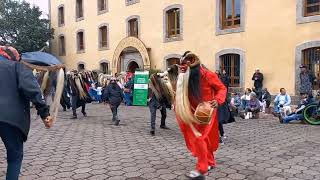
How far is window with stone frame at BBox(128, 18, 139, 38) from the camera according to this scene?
21.6 m

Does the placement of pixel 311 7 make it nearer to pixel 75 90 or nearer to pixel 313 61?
pixel 313 61

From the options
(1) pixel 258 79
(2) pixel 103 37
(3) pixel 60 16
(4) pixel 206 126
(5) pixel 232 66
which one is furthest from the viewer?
(3) pixel 60 16

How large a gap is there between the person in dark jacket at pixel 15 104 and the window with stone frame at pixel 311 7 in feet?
38.2

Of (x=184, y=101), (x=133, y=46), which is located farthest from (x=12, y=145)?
(x=133, y=46)

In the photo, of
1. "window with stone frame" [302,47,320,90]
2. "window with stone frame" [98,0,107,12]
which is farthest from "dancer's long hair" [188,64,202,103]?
"window with stone frame" [98,0,107,12]

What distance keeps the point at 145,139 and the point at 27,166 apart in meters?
3.06

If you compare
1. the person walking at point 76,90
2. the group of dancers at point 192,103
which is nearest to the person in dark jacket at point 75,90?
the person walking at point 76,90

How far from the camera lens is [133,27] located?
22000mm

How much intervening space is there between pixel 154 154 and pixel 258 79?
870cm

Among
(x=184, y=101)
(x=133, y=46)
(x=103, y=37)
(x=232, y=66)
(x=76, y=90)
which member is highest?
(x=103, y=37)

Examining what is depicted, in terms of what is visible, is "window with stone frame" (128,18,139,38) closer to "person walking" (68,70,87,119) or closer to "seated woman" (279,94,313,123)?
"person walking" (68,70,87,119)

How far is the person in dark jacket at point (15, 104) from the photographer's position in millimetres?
4012

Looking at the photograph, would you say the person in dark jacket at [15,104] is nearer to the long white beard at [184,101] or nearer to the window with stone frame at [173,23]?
the long white beard at [184,101]

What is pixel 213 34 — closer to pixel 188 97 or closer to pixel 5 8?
pixel 188 97
